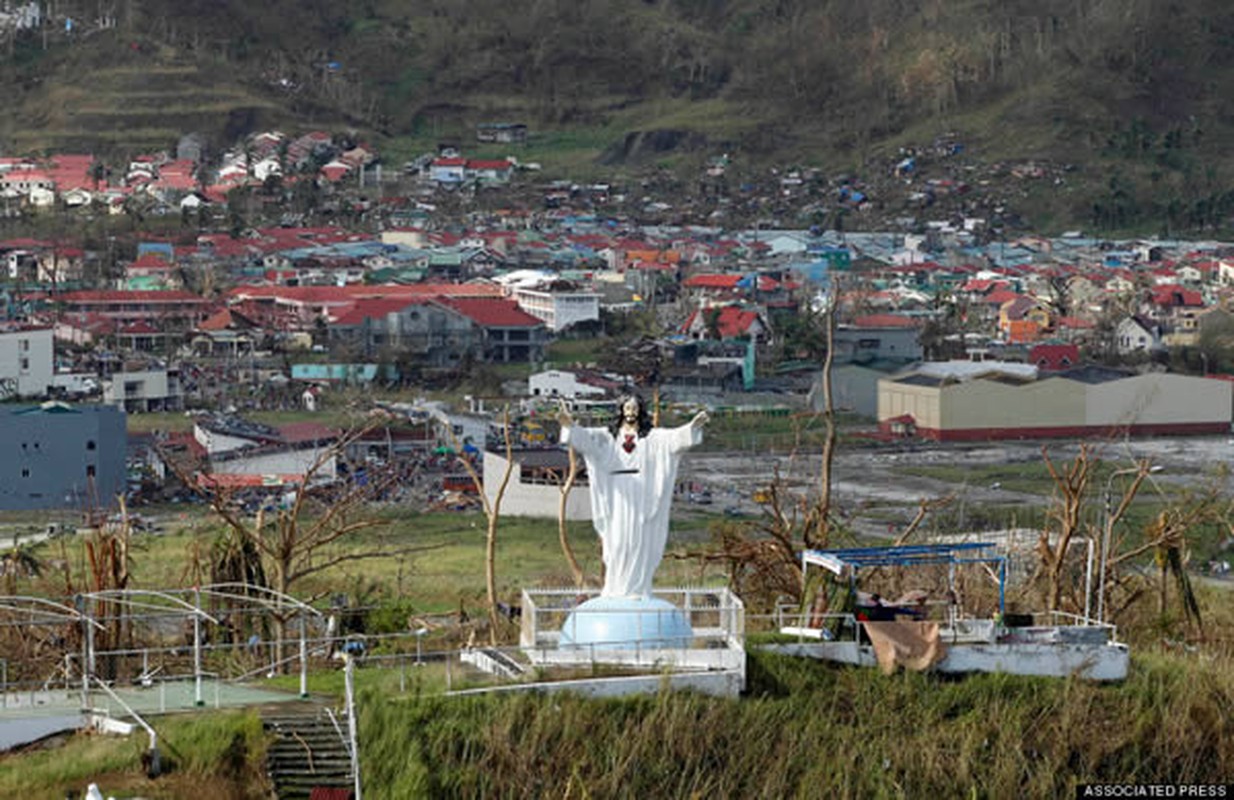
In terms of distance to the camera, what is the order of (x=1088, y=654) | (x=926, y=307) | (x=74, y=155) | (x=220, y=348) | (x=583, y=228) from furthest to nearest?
(x=74, y=155) < (x=583, y=228) < (x=926, y=307) < (x=220, y=348) < (x=1088, y=654)

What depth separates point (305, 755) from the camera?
1162cm

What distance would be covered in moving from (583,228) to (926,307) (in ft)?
49.9

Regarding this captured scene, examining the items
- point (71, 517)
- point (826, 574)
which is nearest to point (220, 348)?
point (71, 517)

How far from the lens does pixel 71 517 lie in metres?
33.0

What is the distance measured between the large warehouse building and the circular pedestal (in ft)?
98.9

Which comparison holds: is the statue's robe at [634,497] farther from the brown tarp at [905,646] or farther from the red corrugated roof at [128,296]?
the red corrugated roof at [128,296]

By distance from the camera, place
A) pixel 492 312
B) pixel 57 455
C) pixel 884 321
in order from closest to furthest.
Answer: pixel 57 455
pixel 492 312
pixel 884 321

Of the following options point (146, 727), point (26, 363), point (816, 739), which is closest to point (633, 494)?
point (816, 739)

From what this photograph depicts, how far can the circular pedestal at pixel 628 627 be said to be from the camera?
13.1 m

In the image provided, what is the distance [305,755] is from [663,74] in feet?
273

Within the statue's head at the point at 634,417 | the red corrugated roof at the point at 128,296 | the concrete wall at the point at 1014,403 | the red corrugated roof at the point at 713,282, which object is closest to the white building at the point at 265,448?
the concrete wall at the point at 1014,403

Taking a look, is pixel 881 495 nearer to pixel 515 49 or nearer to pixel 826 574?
pixel 826 574

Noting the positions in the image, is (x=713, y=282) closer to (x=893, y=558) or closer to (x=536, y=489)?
(x=536, y=489)

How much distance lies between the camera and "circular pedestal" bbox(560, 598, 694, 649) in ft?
42.9
